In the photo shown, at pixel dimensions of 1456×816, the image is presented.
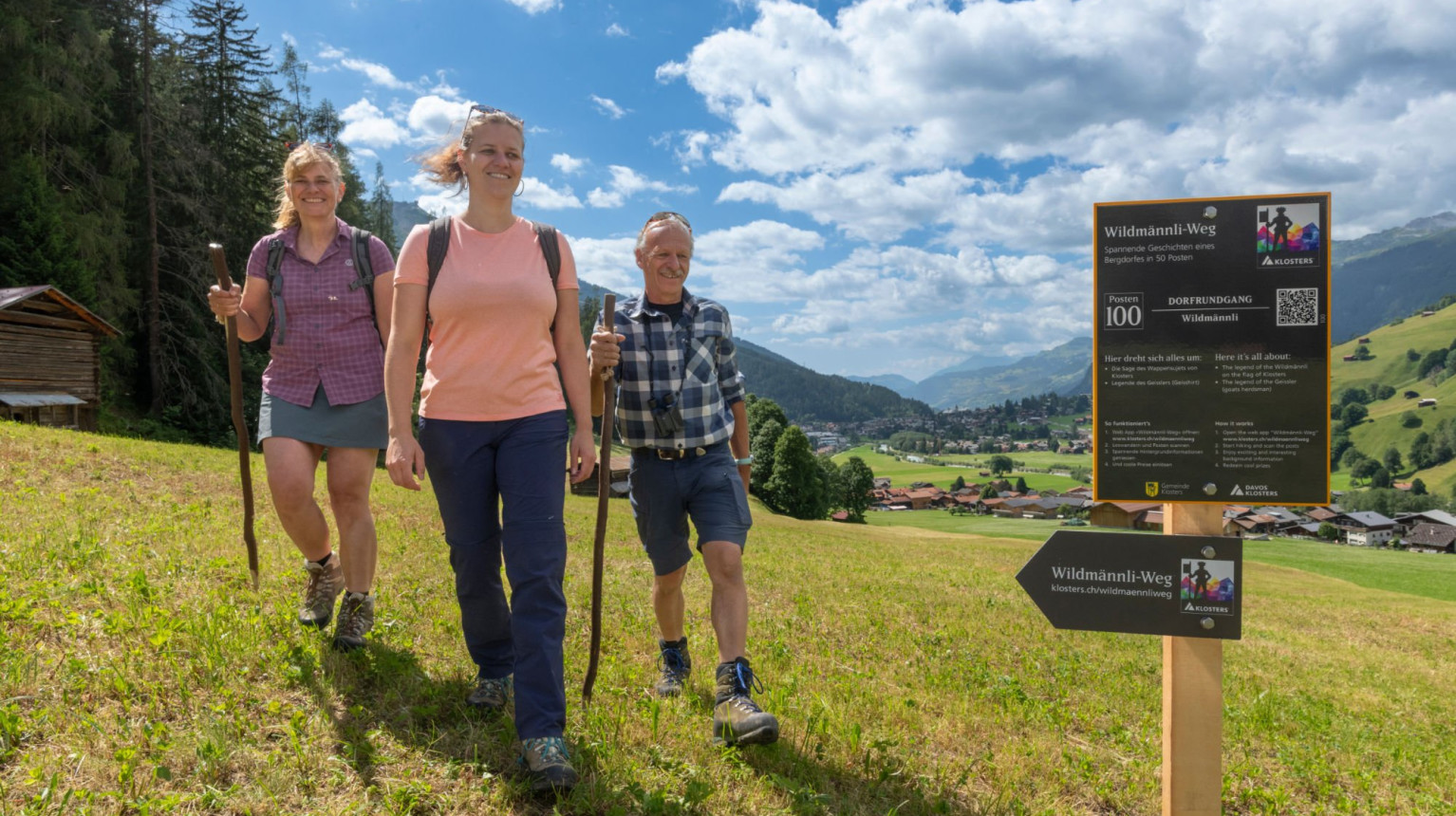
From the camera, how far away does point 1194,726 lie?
3.43 meters

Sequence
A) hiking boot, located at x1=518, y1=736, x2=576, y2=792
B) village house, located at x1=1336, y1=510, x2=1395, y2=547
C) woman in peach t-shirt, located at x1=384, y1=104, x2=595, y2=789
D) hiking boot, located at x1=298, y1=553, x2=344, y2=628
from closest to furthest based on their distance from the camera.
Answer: hiking boot, located at x1=518, y1=736, x2=576, y2=792 < woman in peach t-shirt, located at x1=384, y1=104, x2=595, y2=789 < hiking boot, located at x1=298, y1=553, x2=344, y2=628 < village house, located at x1=1336, y1=510, x2=1395, y2=547

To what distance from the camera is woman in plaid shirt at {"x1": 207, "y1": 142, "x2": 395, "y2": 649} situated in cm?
455

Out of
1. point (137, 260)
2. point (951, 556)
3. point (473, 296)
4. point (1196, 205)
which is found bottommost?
point (951, 556)

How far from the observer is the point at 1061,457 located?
651 feet

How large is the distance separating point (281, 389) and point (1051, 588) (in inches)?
172

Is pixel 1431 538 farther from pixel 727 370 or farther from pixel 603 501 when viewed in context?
pixel 603 501

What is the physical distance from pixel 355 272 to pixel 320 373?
65 cm

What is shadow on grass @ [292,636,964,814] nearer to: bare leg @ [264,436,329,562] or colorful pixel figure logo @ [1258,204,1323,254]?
bare leg @ [264,436,329,562]

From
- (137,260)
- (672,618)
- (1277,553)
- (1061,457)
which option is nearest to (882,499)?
(1277,553)

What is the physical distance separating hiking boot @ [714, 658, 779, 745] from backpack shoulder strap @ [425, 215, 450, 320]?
2.46m

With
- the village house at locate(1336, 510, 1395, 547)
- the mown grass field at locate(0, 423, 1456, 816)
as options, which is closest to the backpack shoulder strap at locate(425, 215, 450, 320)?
the mown grass field at locate(0, 423, 1456, 816)

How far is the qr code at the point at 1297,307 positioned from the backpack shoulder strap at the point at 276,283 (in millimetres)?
5199

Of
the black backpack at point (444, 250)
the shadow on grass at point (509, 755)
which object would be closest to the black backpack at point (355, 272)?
the black backpack at point (444, 250)

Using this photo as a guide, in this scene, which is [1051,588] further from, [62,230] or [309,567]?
[62,230]
